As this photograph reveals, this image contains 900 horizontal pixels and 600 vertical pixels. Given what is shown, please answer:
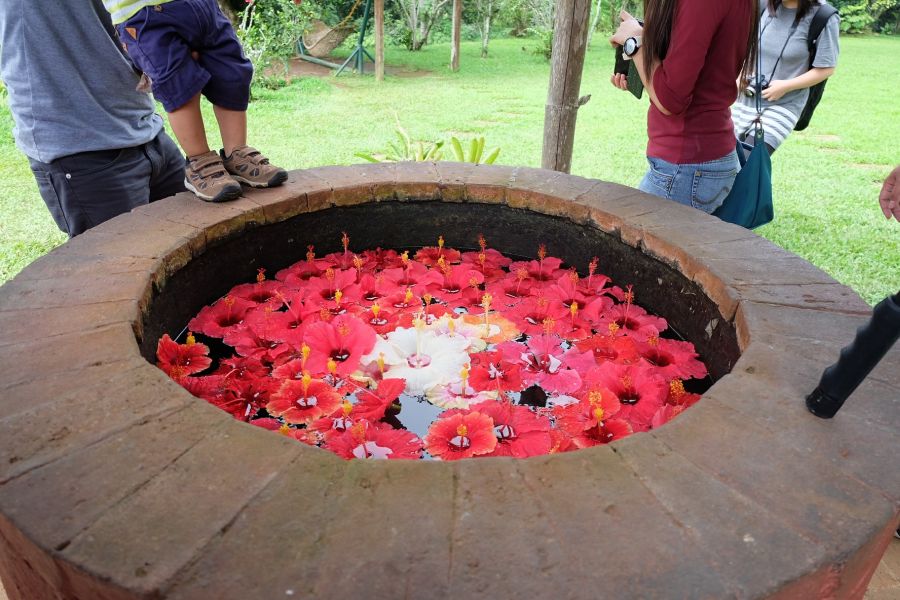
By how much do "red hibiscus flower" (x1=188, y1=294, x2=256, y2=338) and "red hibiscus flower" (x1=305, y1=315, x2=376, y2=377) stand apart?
39cm

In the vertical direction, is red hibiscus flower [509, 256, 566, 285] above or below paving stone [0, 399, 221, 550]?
below

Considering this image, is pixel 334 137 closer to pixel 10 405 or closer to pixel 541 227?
pixel 541 227

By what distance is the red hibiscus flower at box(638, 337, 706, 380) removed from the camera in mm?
1840

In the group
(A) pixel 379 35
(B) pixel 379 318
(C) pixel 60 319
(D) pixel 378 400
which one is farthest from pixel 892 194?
(A) pixel 379 35

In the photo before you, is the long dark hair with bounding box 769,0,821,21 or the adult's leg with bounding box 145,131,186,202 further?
the long dark hair with bounding box 769,0,821,21

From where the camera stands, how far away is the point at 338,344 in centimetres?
185

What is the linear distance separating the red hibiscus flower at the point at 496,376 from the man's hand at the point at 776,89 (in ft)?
7.61

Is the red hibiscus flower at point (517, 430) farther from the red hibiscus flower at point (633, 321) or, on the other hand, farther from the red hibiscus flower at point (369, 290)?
the red hibiscus flower at point (369, 290)

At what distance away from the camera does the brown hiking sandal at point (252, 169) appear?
243 centimetres

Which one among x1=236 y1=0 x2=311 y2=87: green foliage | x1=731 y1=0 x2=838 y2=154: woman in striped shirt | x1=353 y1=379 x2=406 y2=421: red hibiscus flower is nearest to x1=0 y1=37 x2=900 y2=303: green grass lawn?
x1=236 y1=0 x2=311 y2=87: green foliage

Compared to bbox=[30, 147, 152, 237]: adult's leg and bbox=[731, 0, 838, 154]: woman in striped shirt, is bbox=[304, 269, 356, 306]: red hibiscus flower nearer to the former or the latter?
bbox=[30, 147, 152, 237]: adult's leg

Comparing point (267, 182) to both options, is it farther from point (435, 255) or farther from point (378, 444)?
point (378, 444)

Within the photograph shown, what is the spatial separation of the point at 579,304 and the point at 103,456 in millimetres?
1564

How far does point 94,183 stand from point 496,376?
1.70 metres
